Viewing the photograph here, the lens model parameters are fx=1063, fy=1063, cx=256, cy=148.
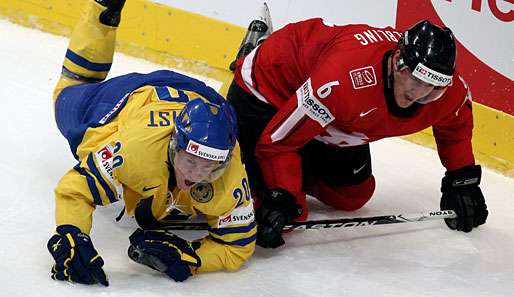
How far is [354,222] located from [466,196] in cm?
41

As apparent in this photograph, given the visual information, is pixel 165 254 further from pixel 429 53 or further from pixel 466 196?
pixel 466 196

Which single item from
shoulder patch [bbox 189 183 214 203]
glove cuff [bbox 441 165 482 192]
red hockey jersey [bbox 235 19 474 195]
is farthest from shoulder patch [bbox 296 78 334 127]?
glove cuff [bbox 441 165 482 192]

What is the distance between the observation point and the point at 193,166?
292cm

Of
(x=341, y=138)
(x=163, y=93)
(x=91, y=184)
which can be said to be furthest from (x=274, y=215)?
(x=91, y=184)

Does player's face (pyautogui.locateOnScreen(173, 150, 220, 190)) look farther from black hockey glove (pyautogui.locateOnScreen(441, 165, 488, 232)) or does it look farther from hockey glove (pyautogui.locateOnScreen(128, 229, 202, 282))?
black hockey glove (pyautogui.locateOnScreen(441, 165, 488, 232))

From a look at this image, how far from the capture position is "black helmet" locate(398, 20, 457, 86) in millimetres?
3072

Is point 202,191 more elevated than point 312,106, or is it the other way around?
point 312,106

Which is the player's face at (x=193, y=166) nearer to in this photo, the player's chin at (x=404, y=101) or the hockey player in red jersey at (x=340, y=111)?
the hockey player in red jersey at (x=340, y=111)

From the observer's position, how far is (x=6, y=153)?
3.79 m

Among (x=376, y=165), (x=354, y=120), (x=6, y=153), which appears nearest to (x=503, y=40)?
(x=376, y=165)

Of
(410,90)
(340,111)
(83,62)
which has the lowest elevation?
(83,62)

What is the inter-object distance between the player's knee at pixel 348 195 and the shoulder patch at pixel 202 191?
781 mm

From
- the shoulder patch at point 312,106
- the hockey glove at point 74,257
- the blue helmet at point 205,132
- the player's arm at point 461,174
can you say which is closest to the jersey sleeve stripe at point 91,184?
the hockey glove at point 74,257

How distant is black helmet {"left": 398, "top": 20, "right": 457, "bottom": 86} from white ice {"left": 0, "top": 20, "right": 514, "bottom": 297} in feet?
2.27
